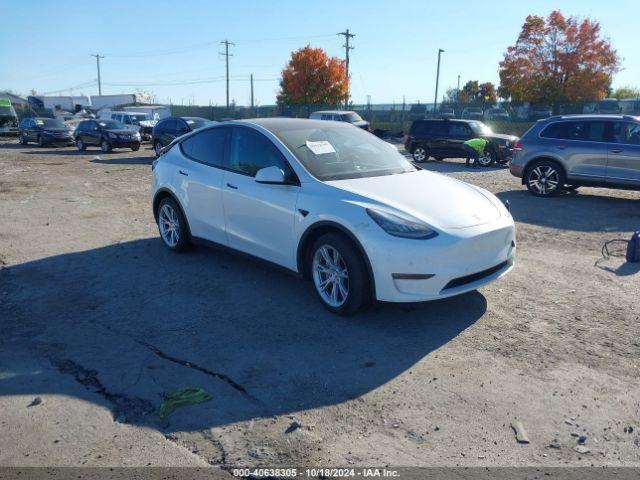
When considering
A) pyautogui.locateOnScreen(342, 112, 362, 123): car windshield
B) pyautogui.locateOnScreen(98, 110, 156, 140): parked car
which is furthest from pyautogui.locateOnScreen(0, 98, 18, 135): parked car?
pyautogui.locateOnScreen(342, 112, 362, 123): car windshield

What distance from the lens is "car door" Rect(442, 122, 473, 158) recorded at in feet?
63.2

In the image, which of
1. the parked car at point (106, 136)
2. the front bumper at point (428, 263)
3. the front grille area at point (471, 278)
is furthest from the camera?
the parked car at point (106, 136)

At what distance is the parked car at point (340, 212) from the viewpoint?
432cm

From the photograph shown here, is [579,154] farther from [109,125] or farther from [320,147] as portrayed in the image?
[109,125]

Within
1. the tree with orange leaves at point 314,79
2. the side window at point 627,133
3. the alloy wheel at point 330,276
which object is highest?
the tree with orange leaves at point 314,79

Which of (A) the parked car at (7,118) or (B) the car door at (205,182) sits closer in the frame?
(B) the car door at (205,182)

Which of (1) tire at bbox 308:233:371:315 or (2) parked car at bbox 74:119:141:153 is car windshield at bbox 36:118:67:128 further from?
(1) tire at bbox 308:233:371:315

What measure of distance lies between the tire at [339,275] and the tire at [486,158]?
14989mm

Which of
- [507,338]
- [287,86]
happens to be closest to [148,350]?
[507,338]

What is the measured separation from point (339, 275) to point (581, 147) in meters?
8.45

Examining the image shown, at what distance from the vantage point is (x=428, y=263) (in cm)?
423

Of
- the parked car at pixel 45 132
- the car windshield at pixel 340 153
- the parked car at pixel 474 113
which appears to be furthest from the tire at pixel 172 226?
the parked car at pixel 474 113

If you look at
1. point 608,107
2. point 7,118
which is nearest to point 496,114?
point 608,107

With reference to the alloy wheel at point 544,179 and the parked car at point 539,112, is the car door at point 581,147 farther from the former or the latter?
the parked car at point 539,112
